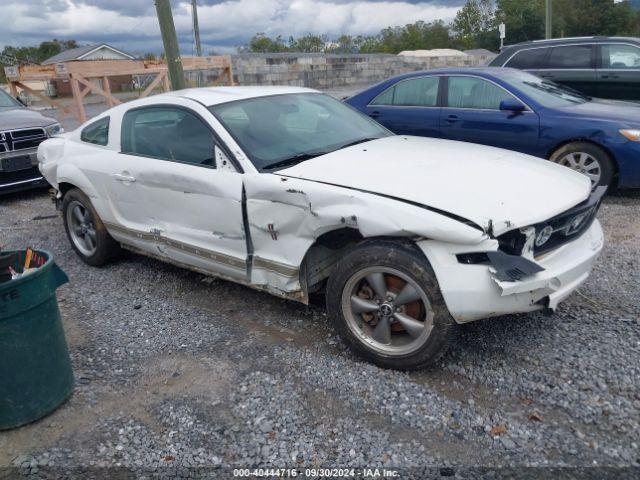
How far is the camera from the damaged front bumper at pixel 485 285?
108 inches

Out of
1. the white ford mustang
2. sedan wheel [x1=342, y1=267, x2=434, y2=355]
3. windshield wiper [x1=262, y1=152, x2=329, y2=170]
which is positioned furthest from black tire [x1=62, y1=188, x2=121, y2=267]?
sedan wheel [x1=342, y1=267, x2=434, y2=355]

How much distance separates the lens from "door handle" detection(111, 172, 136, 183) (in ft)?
14.2

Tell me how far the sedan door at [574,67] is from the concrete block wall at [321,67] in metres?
6.49

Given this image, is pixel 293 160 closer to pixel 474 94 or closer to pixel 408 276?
pixel 408 276

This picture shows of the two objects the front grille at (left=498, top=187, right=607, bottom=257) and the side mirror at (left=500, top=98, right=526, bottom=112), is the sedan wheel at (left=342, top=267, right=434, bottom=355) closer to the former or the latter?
the front grille at (left=498, top=187, right=607, bottom=257)

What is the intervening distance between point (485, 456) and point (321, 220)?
1.49 meters

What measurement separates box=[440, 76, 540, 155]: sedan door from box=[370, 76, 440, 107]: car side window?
0.20 meters

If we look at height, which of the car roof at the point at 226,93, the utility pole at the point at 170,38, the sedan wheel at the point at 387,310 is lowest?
the sedan wheel at the point at 387,310

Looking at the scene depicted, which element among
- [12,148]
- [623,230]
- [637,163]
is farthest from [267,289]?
[12,148]

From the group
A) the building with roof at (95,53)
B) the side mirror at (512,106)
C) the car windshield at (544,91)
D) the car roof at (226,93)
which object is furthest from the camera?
the building with roof at (95,53)

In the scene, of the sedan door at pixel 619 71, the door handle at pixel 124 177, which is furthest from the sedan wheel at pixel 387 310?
the sedan door at pixel 619 71

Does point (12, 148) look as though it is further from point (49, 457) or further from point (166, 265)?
point (49, 457)

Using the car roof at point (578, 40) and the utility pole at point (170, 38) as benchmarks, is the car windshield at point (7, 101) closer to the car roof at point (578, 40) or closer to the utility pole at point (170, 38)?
the utility pole at point (170, 38)

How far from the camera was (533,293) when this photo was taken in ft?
9.29
